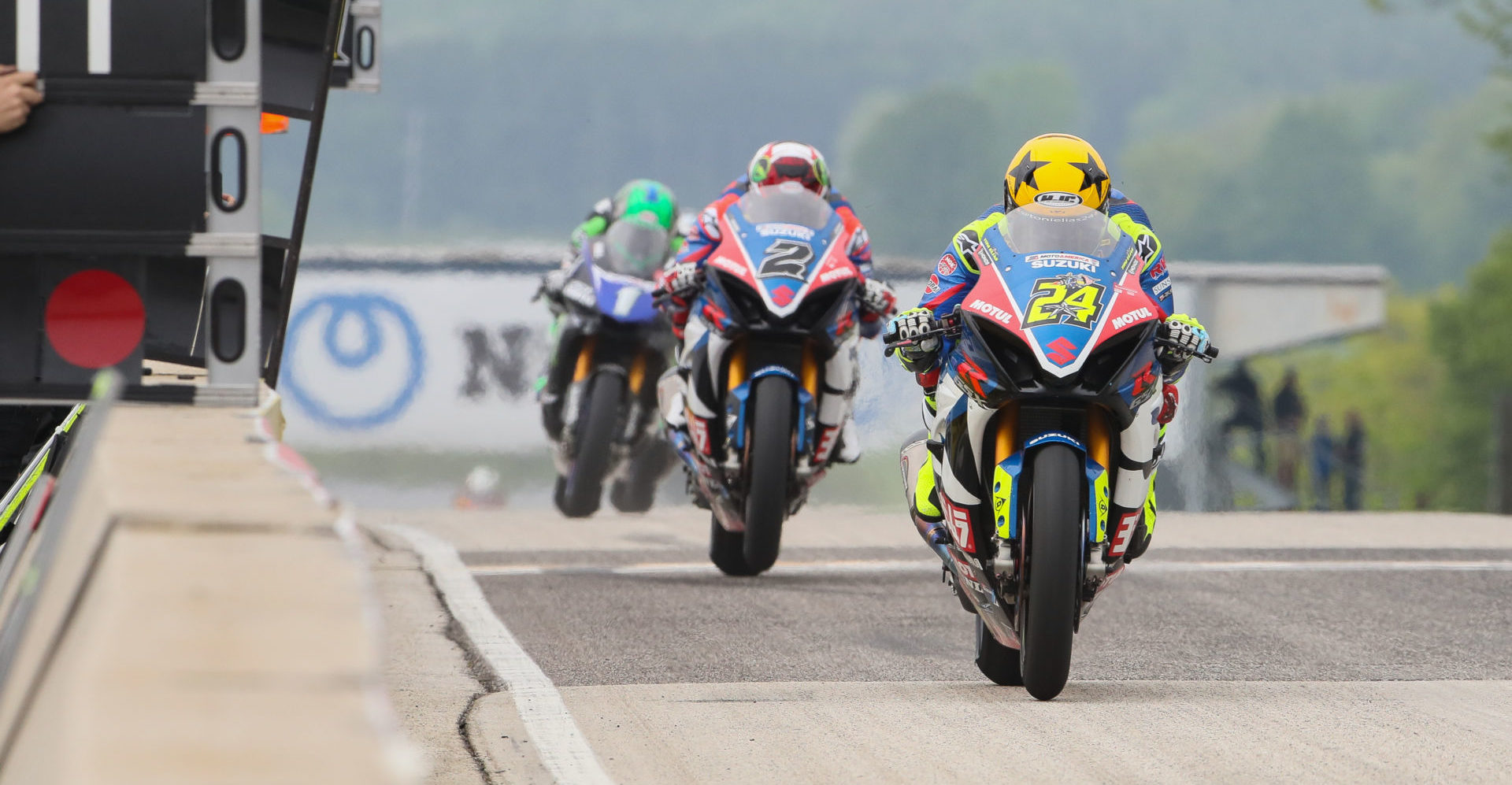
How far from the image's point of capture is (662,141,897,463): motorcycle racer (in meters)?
10.2

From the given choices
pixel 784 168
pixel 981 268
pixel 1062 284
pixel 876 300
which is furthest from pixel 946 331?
pixel 784 168

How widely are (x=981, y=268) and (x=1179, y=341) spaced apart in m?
0.64

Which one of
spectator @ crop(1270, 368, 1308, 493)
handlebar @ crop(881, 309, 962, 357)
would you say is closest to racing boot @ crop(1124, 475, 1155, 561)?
handlebar @ crop(881, 309, 962, 357)

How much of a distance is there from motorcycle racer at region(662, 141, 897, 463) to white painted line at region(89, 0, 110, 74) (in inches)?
182

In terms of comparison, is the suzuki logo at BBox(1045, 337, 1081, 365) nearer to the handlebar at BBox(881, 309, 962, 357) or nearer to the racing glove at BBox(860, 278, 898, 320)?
the handlebar at BBox(881, 309, 962, 357)

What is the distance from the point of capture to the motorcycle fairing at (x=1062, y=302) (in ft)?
20.7

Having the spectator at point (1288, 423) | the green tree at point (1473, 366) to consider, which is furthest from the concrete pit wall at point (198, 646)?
the green tree at point (1473, 366)

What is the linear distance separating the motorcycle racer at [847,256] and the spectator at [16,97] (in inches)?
186

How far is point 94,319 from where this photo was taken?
5824 millimetres

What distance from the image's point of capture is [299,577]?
3287 mm

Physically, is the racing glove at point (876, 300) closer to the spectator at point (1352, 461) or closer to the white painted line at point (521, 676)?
the white painted line at point (521, 676)

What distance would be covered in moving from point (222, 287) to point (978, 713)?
2432 mm

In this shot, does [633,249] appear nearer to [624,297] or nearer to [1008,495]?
[624,297]

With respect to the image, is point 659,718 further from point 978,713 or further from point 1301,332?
point 1301,332
